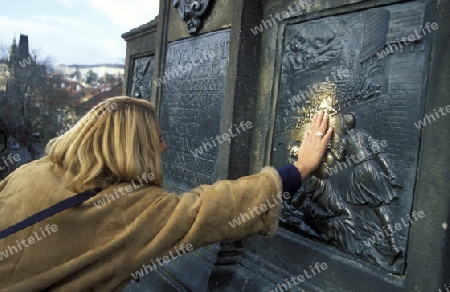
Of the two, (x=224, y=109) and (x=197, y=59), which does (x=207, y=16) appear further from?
(x=224, y=109)

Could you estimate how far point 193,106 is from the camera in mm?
4070

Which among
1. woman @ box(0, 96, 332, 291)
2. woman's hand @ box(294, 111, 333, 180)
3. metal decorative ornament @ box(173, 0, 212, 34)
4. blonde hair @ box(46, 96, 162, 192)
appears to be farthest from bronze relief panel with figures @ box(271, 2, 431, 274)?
blonde hair @ box(46, 96, 162, 192)

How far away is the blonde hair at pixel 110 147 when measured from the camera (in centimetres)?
178

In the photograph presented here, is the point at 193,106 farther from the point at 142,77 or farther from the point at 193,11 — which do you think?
the point at 142,77

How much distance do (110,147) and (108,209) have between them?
29cm

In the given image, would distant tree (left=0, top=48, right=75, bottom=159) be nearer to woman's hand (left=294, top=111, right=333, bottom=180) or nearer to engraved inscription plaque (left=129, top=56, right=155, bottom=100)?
engraved inscription plaque (left=129, top=56, right=155, bottom=100)

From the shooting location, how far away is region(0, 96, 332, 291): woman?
5.57 ft

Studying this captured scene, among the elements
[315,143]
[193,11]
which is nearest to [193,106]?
[193,11]

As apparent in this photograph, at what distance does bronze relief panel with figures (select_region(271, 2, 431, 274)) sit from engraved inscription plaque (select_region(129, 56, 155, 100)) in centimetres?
312

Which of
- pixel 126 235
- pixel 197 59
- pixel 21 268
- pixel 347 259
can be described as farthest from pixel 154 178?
pixel 197 59

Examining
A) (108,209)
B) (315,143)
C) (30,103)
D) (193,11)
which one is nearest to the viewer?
(108,209)

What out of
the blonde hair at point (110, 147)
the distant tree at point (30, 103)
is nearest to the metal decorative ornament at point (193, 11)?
the blonde hair at point (110, 147)

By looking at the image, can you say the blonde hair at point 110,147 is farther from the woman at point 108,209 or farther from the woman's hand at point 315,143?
the woman's hand at point 315,143

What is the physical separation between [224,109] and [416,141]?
1660mm
